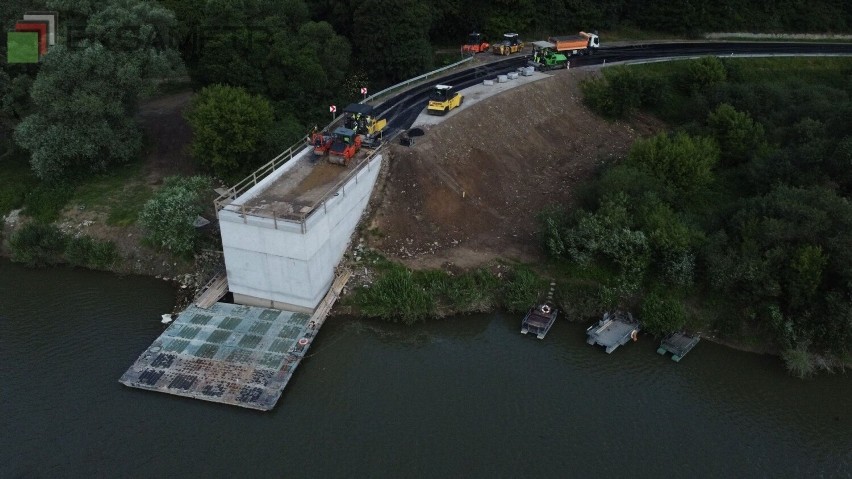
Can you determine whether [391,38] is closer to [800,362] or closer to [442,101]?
[442,101]

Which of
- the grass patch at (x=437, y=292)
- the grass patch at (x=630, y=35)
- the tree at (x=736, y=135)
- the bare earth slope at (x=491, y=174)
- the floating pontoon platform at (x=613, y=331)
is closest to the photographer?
the floating pontoon platform at (x=613, y=331)

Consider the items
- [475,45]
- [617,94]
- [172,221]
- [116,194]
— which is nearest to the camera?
[172,221]

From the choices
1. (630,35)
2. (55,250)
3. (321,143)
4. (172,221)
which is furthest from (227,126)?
(630,35)

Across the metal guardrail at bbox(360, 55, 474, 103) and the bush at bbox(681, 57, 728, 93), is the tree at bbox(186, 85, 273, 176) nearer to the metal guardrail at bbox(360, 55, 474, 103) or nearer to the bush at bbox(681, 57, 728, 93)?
the metal guardrail at bbox(360, 55, 474, 103)

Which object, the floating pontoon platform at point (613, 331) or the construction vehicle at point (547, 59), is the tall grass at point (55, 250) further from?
the construction vehicle at point (547, 59)

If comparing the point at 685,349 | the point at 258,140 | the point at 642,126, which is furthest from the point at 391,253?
the point at 642,126

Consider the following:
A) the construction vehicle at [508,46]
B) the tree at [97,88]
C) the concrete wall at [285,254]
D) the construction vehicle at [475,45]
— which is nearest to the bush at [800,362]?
the concrete wall at [285,254]
